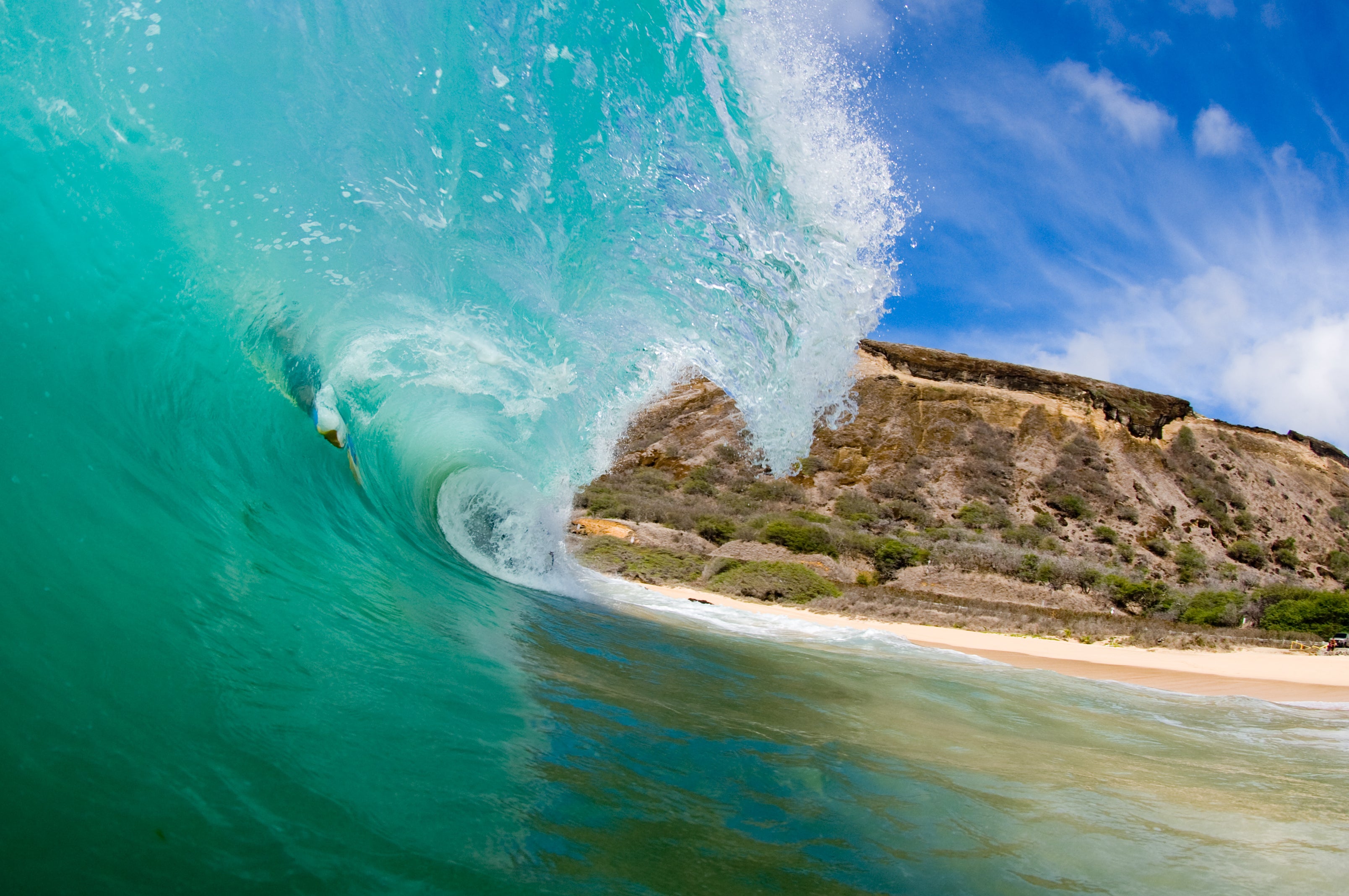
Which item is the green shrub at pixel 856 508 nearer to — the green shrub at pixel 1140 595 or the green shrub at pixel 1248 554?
the green shrub at pixel 1140 595

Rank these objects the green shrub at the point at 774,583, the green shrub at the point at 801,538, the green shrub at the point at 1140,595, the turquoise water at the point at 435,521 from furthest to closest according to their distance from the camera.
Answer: the green shrub at the point at 801,538
the green shrub at the point at 1140,595
the green shrub at the point at 774,583
the turquoise water at the point at 435,521

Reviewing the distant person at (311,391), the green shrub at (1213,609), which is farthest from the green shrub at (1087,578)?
the distant person at (311,391)

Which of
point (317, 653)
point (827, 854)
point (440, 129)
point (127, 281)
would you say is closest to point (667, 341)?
point (440, 129)

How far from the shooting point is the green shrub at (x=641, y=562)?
2123 cm

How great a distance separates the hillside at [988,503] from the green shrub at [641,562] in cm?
11

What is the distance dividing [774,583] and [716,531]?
932 cm

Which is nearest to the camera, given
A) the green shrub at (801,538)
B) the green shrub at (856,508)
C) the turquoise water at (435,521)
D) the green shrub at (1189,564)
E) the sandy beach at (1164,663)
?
the turquoise water at (435,521)

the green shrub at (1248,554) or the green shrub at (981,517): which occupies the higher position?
the green shrub at (1248,554)

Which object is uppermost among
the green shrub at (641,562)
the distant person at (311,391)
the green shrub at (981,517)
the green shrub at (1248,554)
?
the green shrub at (1248,554)

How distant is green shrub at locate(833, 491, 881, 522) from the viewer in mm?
33656

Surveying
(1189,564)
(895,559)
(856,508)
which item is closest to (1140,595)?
(895,559)

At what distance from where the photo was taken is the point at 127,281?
14.4 ft

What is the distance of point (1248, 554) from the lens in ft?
118

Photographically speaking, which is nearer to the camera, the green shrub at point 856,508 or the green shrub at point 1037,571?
the green shrub at point 1037,571
